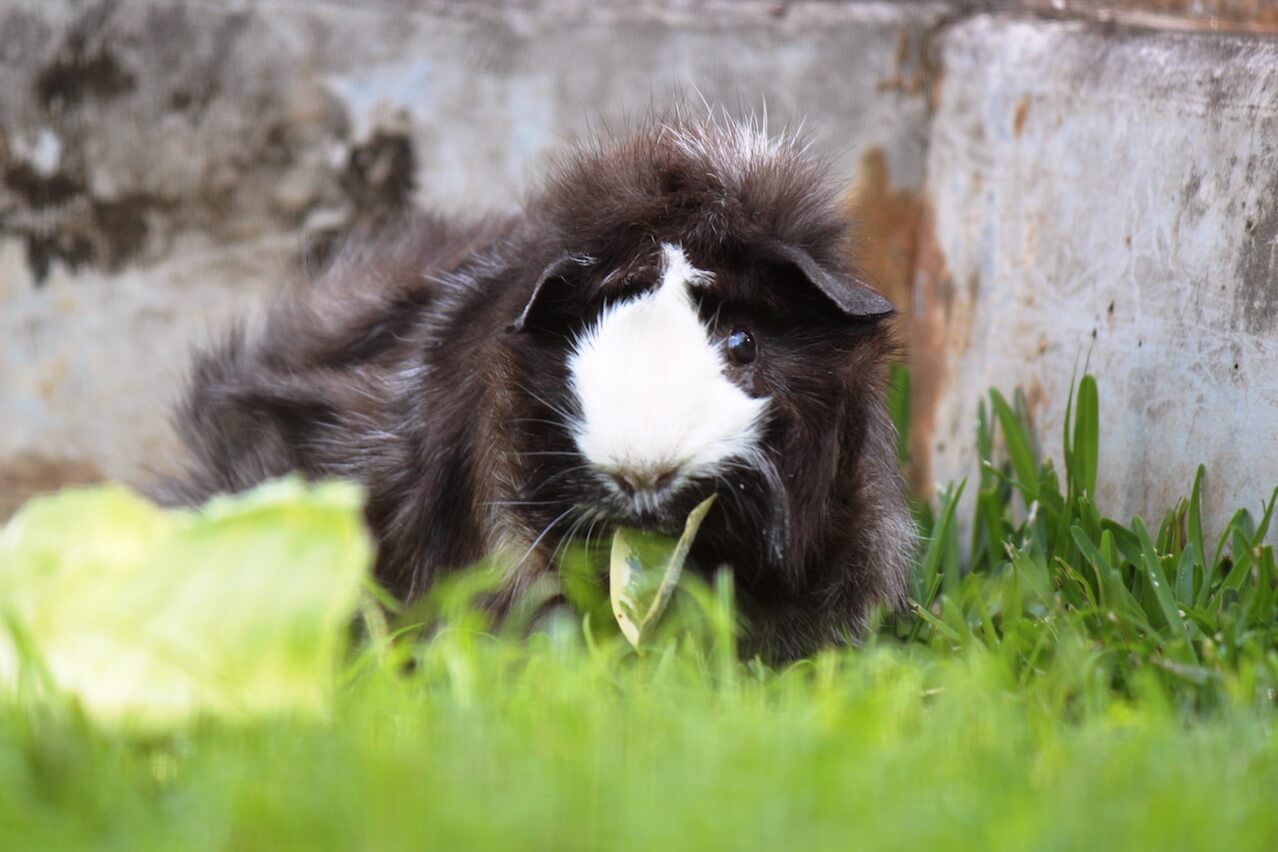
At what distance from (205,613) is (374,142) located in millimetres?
2182

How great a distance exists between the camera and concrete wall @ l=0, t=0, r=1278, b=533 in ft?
11.0

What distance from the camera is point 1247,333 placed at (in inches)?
94.2

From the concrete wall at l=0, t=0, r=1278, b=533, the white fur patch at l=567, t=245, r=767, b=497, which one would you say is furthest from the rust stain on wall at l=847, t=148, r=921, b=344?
the white fur patch at l=567, t=245, r=767, b=497

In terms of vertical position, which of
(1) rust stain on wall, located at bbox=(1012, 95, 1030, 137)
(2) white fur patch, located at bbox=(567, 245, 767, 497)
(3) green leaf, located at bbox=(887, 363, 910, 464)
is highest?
(1) rust stain on wall, located at bbox=(1012, 95, 1030, 137)

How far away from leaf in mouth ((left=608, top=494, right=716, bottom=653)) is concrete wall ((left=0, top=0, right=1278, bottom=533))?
1288 mm

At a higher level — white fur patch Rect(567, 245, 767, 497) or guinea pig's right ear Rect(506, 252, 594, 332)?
guinea pig's right ear Rect(506, 252, 594, 332)

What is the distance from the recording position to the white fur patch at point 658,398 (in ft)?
6.26

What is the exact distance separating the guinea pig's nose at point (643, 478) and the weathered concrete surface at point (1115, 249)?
1.07m

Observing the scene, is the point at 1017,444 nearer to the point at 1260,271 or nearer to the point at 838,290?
the point at 1260,271

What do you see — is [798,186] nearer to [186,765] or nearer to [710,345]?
[710,345]

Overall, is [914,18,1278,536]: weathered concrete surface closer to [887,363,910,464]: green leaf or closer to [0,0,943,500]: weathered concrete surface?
[887,363,910,464]: green leaf

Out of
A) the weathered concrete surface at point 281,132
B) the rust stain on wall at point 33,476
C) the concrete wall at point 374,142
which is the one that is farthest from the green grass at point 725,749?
the rust stain on wall at point 33,476

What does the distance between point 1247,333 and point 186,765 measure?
1.83m

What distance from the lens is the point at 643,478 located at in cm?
193
